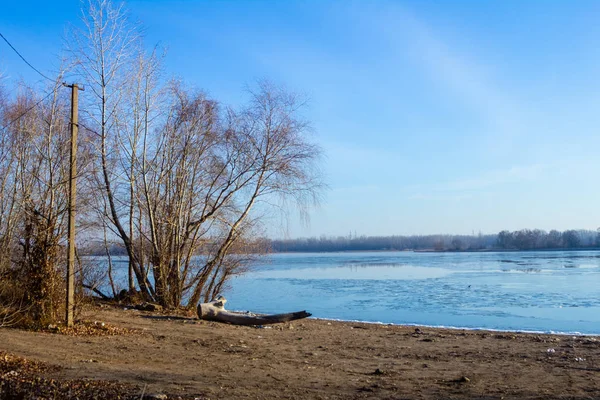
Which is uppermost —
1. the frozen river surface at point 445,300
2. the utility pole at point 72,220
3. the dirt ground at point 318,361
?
the utility pole at point 72,220

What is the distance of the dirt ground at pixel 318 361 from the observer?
22.7 ft

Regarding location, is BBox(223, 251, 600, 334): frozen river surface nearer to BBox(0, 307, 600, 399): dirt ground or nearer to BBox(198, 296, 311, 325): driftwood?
BBox(0, 307, 600, 399): dirt ground

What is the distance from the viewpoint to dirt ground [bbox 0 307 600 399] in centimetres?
692

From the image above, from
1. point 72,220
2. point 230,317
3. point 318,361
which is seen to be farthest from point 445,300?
point 72,220

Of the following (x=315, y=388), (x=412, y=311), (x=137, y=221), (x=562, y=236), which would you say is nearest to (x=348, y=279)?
(x=412, y=311)

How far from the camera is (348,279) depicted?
3409cm

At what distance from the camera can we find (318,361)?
9.23 metres

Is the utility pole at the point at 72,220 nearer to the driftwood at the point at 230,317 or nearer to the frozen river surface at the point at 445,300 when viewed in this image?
the driftwood at the point at 230,317

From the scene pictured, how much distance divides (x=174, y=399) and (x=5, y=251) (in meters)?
7.92

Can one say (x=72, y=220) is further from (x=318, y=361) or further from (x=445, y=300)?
(x=445, y=300)

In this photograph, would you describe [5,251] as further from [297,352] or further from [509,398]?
[509,398]

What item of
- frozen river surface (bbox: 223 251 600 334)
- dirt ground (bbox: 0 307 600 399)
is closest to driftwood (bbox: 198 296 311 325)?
dirt ground (bbox: 0 307 600 399)

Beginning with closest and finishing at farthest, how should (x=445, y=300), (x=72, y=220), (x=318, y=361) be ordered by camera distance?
(x=318, y=361)
(x=72, y=220)
(x=445, y=300)

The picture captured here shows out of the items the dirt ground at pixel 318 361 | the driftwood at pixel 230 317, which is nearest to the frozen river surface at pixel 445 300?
the dirt ground at pixel 318 361
